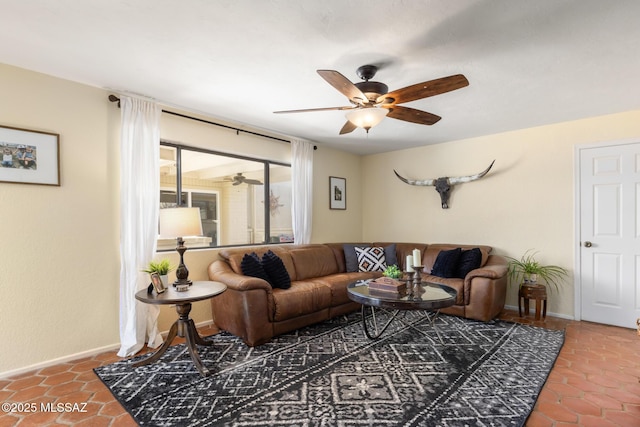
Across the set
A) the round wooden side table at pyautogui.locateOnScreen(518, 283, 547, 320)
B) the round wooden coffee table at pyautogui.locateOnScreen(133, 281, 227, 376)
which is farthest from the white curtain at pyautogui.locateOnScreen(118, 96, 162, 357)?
the round wooden side table at pyautogui.locateOnScreen(518, 283, 547, 320)

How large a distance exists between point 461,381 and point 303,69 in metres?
2.67

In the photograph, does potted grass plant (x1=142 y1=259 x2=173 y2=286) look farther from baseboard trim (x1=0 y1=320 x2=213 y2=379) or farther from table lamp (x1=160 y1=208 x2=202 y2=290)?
baseboard trim (x1=0 y1=320 x2=213 y2=379)

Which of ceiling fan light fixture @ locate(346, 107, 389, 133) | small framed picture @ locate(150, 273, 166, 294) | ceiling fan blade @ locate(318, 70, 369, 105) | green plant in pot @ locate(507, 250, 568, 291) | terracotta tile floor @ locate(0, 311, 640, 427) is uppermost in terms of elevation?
ceiling fan blade @ locate(318, 70, 369, 105)

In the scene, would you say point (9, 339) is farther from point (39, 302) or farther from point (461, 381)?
point (461, 381)

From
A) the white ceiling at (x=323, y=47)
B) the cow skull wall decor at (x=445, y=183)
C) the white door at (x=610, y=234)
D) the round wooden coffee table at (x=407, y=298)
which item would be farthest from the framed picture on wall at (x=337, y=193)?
the white door at (x=610, y=234)

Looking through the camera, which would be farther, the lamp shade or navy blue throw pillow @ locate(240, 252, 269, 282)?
navy blue throw pillow @ locate(240, 252, 269, 282)

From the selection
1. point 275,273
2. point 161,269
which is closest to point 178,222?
point 161,269

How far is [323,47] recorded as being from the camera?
88.2 inches

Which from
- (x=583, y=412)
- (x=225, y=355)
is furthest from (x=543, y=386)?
(x=225, y=355)

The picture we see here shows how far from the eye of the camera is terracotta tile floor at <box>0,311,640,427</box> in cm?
194

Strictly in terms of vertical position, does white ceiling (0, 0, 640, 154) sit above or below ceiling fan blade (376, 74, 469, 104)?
above

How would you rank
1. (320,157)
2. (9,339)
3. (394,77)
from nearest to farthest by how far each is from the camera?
(9,339) → (394,77) → (320,157)

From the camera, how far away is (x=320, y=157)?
523cm

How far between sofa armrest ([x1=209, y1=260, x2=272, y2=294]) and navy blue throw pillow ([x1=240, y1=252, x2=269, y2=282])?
0.13m
